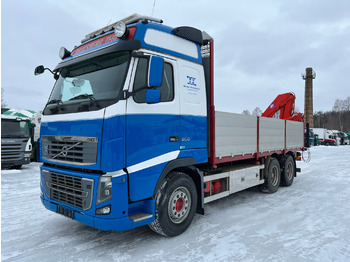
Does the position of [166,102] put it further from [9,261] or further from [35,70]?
[9,261]

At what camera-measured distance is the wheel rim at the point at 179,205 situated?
13.3 ft

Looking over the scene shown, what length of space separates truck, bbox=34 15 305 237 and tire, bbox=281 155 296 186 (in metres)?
3.67

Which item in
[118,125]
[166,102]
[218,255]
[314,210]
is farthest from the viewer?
[314,210]

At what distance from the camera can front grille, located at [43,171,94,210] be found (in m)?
3.36

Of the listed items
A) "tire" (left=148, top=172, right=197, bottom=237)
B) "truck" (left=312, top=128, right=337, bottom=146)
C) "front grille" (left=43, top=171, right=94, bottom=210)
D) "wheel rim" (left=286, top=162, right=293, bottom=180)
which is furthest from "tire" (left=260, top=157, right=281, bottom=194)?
"truck" (left=312, top=128, right=337, bottom=146)

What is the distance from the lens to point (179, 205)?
4184 millimetres

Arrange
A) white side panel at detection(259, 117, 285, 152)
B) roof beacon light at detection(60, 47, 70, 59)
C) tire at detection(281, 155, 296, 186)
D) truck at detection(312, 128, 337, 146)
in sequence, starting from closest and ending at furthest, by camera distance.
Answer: roof beacon light at detection(60, 47, 70, 59) → white side panel at detection(259, 117, 285, 152) → tire at detection(281, 155, 296, 186) → truck at detection(312, 128, 337, 146)

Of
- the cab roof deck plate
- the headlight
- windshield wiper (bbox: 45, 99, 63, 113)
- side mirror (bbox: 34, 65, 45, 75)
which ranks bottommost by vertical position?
the headlight

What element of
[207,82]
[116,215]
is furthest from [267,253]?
[207,82]

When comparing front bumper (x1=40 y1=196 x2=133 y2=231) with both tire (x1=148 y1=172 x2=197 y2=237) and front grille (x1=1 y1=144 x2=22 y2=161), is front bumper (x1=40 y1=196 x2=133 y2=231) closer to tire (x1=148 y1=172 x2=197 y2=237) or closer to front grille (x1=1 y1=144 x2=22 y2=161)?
tire (x1=148 y1=172 x2=197 y2=237)

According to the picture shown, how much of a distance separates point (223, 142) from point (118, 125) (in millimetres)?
2484

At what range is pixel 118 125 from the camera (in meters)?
3.23

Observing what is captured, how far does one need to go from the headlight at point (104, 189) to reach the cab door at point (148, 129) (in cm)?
29

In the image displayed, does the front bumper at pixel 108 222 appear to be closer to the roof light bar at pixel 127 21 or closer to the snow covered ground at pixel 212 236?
the snow covered ground at pixel 212 236
